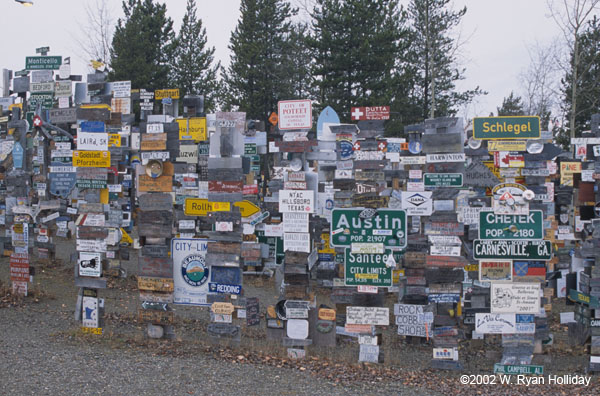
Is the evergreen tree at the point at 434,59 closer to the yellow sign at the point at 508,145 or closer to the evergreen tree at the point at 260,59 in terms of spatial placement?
the evergreen tree at the point at 260,59

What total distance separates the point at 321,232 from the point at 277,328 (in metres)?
4.03

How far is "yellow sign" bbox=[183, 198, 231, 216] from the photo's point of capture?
867 cm

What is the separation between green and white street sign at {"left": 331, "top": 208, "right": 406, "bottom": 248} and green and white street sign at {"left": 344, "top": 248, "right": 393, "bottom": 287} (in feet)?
0.63

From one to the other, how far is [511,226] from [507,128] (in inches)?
56.6

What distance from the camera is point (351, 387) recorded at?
716 cm

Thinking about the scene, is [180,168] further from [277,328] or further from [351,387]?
[351,387]

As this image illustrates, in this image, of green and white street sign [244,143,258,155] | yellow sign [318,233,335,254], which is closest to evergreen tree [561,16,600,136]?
green and white street sign [244,143,258,155]

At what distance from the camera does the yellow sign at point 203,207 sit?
8672mm

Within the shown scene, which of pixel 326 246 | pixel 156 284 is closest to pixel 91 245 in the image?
pixel 156 284

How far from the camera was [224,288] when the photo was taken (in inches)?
345

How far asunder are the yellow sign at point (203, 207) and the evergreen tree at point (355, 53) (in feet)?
65.2

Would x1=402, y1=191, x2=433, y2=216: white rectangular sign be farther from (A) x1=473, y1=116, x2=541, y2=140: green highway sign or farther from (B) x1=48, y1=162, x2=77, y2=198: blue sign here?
(B) x1=48, y1=162, x2=77, y2=198: blue sign

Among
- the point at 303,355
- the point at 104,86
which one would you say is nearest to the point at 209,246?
the point at 303,355

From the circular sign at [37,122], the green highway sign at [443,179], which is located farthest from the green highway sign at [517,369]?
the circular sign at [37,122]
